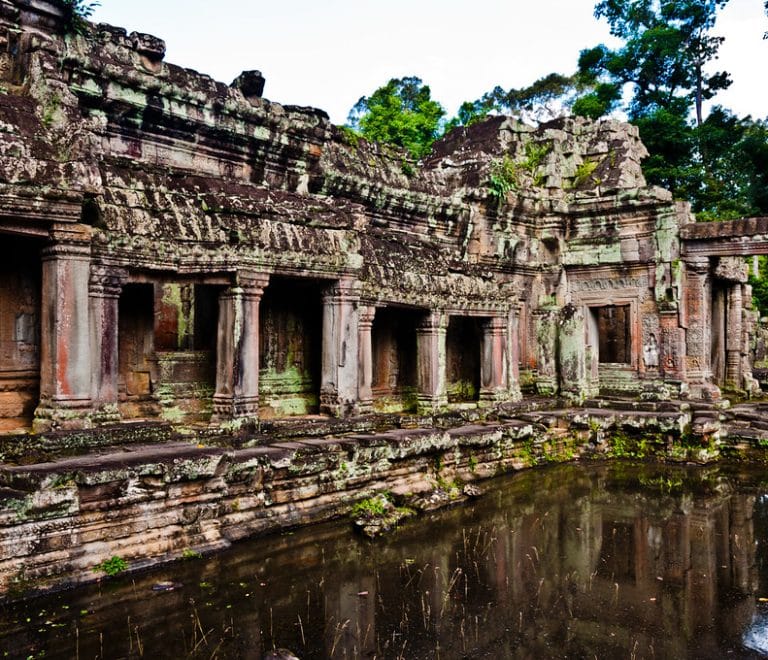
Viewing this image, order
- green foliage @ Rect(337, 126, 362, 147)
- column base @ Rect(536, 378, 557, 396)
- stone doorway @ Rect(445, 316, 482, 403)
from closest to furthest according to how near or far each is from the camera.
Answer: green foliage @ Rect(337, 126, 362, 147) < stone doorway @ Rect(445, 316, 482, 403) < column base @ Rect(536, 378, 557, 396)

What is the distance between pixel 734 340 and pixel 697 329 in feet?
11.3

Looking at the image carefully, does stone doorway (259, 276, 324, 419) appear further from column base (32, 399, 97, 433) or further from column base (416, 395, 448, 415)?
column base (32, 399, 97, 433)

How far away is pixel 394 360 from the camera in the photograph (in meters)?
10.7

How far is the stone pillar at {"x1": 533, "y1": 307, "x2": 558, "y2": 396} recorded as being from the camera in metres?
13.3

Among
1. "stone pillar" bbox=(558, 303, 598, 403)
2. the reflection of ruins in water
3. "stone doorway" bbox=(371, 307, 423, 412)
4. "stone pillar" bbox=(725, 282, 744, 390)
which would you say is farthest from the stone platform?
"stone pillar" bbox=(725, 282, 744, 390)

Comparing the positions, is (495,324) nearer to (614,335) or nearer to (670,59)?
(614,335)

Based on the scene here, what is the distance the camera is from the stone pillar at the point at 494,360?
35.5ft

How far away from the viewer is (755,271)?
77.9 ft

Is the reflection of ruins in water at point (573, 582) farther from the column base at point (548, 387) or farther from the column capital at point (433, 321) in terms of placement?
the column base at point (548, 387)

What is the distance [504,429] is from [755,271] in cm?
1808

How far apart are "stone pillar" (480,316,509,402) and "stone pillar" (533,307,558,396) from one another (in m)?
2.61

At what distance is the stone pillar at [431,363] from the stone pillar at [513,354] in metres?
1.63

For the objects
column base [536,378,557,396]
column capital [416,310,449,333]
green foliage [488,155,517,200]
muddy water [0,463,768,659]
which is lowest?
muddy water [0,463,768,659]

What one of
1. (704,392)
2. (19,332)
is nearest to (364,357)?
(19,332)
